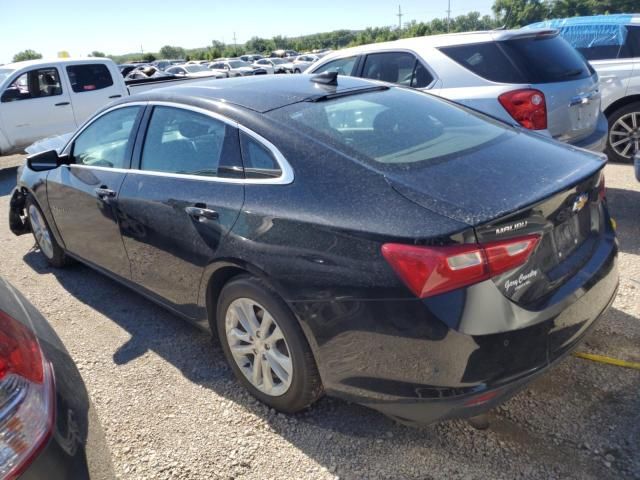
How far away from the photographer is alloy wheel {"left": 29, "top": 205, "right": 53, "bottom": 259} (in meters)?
4.63

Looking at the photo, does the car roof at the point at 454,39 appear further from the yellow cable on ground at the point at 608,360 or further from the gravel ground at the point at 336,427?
the yellow cable on ground at the point at 608,360

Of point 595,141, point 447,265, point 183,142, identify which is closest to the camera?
point 447,265

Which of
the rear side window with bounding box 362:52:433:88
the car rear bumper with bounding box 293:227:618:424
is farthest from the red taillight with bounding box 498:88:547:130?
the car rear bumper with bounding box 293:227:618:424

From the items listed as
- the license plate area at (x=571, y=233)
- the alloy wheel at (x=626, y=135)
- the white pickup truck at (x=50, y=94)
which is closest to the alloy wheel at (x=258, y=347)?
the license plate area at (x=571, y=233)

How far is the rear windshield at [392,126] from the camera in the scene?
2.41 m

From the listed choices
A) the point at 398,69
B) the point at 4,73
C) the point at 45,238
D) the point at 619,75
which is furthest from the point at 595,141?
the point at 4,73

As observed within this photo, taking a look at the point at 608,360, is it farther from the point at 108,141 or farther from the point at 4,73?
the point at 4,73

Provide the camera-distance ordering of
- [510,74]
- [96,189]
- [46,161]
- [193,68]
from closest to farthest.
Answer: [96,189], [46,161], [510,74], [193,68]

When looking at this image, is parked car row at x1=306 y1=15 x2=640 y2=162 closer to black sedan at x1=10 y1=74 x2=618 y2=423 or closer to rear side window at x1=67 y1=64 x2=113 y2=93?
black sedan at x1=10 y1=74 x2=618 y2=423

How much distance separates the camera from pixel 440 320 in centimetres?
190

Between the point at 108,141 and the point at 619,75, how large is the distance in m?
6.13

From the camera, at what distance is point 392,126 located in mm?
2713

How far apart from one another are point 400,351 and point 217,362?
1523mm

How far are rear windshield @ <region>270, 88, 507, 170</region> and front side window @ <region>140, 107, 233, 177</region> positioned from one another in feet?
1.32
